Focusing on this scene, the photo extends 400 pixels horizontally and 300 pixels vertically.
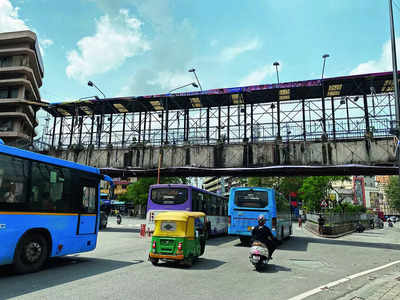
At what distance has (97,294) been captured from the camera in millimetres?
6379

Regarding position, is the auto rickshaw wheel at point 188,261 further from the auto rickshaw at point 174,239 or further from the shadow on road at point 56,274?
the shadow on road at point 56,274

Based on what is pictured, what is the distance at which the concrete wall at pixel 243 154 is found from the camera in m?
20.8

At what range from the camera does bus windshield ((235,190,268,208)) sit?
1720 cm

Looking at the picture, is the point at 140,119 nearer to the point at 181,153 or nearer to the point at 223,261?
the point at 181,153

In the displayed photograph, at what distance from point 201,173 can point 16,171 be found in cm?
1772

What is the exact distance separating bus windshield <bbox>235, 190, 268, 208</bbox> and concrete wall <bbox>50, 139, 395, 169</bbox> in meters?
5.35

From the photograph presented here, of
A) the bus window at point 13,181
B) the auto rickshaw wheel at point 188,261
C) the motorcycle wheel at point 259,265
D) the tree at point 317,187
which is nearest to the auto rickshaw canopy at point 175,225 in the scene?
the auto rickshaw wheel at point 188,261

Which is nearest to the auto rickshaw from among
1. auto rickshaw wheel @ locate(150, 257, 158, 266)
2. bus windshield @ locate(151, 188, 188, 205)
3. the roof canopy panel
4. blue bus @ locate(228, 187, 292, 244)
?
auto rickshaw wheel @ locate(150, 257, 158, 266)

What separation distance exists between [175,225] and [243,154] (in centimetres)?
1400

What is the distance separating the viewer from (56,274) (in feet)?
27.1

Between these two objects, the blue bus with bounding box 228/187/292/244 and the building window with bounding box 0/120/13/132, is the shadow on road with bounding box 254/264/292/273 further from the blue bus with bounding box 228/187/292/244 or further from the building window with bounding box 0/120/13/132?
the building window with bounding box 0/120/13/132

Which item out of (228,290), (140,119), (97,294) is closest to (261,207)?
(228,290)

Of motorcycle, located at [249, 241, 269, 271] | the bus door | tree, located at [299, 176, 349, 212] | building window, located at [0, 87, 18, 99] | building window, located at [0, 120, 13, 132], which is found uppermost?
building window, located at [0, 87, 18, 99]

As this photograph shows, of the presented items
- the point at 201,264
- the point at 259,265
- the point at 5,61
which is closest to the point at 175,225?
the point at 201,264
